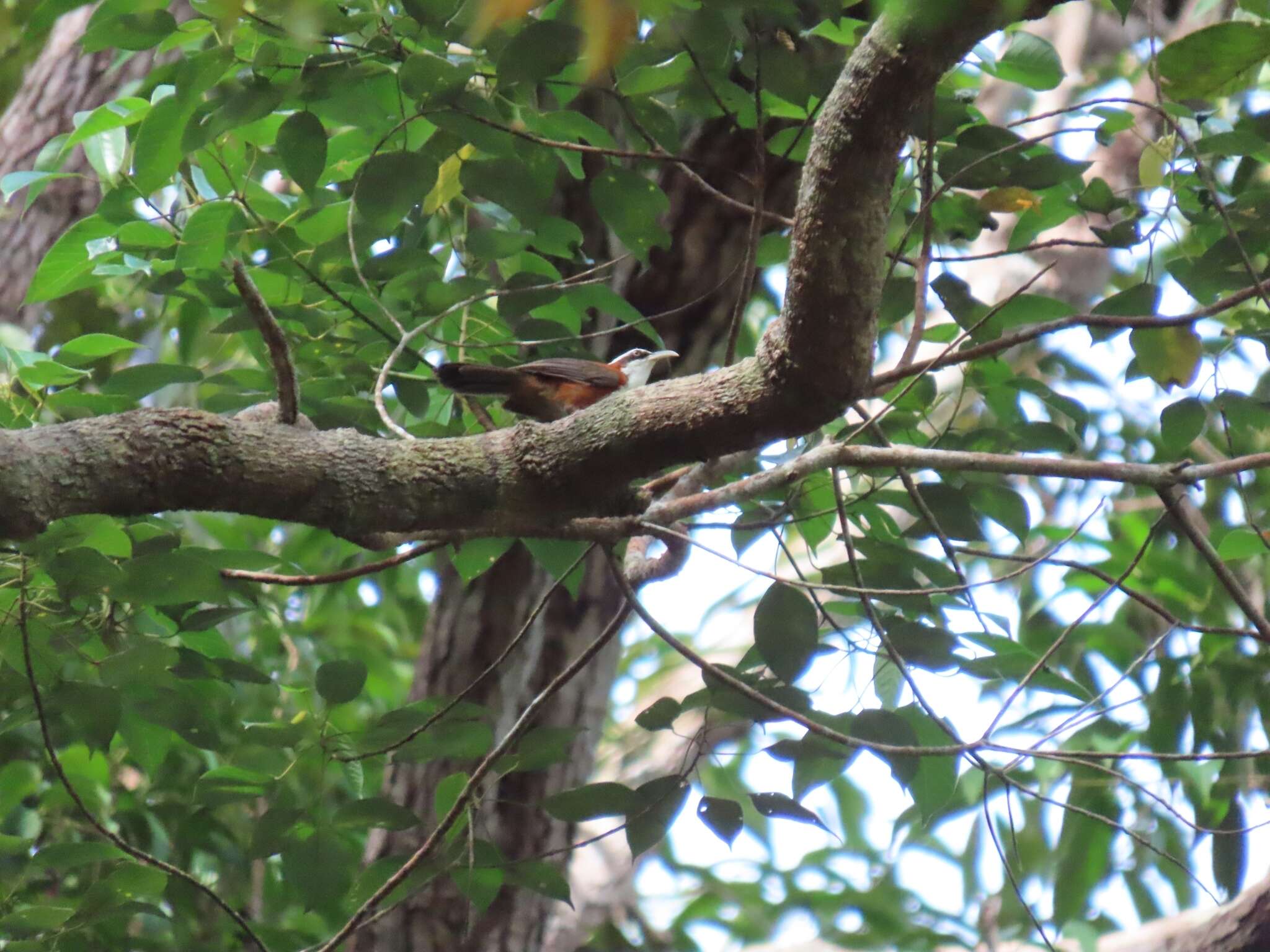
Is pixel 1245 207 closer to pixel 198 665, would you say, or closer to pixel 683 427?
pixel 683 427

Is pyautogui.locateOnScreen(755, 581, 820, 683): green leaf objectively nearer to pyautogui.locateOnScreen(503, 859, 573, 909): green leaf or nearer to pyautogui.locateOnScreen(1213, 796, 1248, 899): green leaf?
pyautogui.locateOnScreen(503, 859, 573, 909): green leaf

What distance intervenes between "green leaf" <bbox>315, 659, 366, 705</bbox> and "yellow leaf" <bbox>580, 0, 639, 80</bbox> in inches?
72.8

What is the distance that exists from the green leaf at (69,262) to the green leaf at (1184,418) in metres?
2.48

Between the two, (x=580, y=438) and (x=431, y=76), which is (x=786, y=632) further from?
(x=431, y=76)

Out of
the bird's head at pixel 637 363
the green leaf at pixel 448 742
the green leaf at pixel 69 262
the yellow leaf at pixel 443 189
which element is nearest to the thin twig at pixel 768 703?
the green leaf at pixel 448 742

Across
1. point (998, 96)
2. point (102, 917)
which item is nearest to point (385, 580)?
point (102, 917)

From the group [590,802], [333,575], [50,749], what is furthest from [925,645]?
[50,749]

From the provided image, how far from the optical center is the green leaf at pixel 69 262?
254 cm

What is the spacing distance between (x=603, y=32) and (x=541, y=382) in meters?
2.60

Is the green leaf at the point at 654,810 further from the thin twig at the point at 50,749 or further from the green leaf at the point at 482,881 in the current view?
the thin twig at the point at 50,749

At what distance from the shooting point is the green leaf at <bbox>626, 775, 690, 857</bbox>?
2.30m

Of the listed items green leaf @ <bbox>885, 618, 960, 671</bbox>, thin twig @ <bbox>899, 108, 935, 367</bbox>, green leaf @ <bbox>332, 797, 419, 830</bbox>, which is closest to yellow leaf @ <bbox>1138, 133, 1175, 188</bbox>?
thin twig @ <bbox>899, 108, 935, 367</bbox>

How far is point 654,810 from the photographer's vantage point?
7.60ft

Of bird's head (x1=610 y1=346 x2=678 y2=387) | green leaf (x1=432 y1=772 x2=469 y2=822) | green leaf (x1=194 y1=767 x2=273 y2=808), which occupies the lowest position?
green leaf (x1=432 y1=772 x2=469 y2=822)
